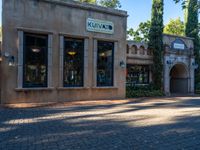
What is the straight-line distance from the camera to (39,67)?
15133mm

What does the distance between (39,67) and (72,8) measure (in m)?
3.89

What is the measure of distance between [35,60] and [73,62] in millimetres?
2361

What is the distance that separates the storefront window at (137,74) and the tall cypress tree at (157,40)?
71 cm

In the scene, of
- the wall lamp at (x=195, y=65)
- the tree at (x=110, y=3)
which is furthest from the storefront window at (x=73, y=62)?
the tree at (x=110, y=3)

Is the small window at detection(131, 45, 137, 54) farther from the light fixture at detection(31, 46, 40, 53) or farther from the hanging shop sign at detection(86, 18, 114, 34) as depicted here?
the light fixture at detection(31, 46, 40, 53)

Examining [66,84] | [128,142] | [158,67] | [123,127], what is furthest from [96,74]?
[128,142]

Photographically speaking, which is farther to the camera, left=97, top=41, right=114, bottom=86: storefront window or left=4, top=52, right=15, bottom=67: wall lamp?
left=97, top=41, right=114, bottom=86: storefront window

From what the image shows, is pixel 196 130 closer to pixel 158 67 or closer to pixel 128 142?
pixel 128 142

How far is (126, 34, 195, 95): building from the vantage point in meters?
21.5

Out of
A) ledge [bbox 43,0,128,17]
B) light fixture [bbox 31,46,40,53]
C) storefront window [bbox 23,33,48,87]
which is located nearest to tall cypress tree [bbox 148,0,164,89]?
ledge [bbox 43,0,128,17]

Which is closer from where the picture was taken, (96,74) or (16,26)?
(16,26)

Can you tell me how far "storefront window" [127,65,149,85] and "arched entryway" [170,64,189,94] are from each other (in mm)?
3999

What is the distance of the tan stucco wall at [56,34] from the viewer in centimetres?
1408

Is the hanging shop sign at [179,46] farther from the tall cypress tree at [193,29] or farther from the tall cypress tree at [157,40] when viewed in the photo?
the tall cypress tree at [193,29]
